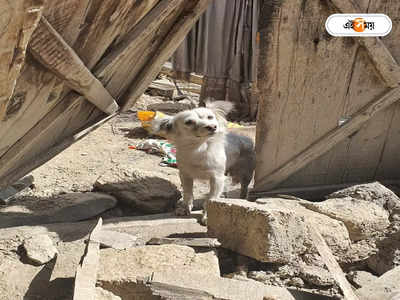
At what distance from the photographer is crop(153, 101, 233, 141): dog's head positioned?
409 cm

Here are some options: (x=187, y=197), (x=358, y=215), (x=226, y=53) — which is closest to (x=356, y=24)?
(x=358, y=215)

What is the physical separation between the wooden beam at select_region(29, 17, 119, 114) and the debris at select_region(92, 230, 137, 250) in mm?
1082

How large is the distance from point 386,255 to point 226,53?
5748 millimetres

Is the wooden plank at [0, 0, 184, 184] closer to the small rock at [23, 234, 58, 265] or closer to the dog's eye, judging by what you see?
the small rock at [23, 234, 58, 265]

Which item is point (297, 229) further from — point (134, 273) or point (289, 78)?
point (289, 78)

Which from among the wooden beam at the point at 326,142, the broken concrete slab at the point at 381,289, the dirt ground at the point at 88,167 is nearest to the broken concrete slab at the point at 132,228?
the dirt ground at the point at 88,167

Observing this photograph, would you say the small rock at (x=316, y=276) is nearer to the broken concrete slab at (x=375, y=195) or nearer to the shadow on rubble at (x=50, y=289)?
the broken concrete slab at (x=375, y=195)

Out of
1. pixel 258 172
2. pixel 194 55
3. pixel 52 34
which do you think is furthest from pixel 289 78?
pixel 194 55

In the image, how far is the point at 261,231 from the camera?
3143mm

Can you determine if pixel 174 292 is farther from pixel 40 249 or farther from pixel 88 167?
pixel 88 167

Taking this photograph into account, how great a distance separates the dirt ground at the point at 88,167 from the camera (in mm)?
4723

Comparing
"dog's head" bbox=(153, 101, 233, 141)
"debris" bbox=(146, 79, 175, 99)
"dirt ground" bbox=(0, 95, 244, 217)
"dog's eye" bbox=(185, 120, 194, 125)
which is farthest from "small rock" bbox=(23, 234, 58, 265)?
"debris" bbox=(146, 79, 175, 99)

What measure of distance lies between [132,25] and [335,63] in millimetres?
2059

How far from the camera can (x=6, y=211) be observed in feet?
14.6
